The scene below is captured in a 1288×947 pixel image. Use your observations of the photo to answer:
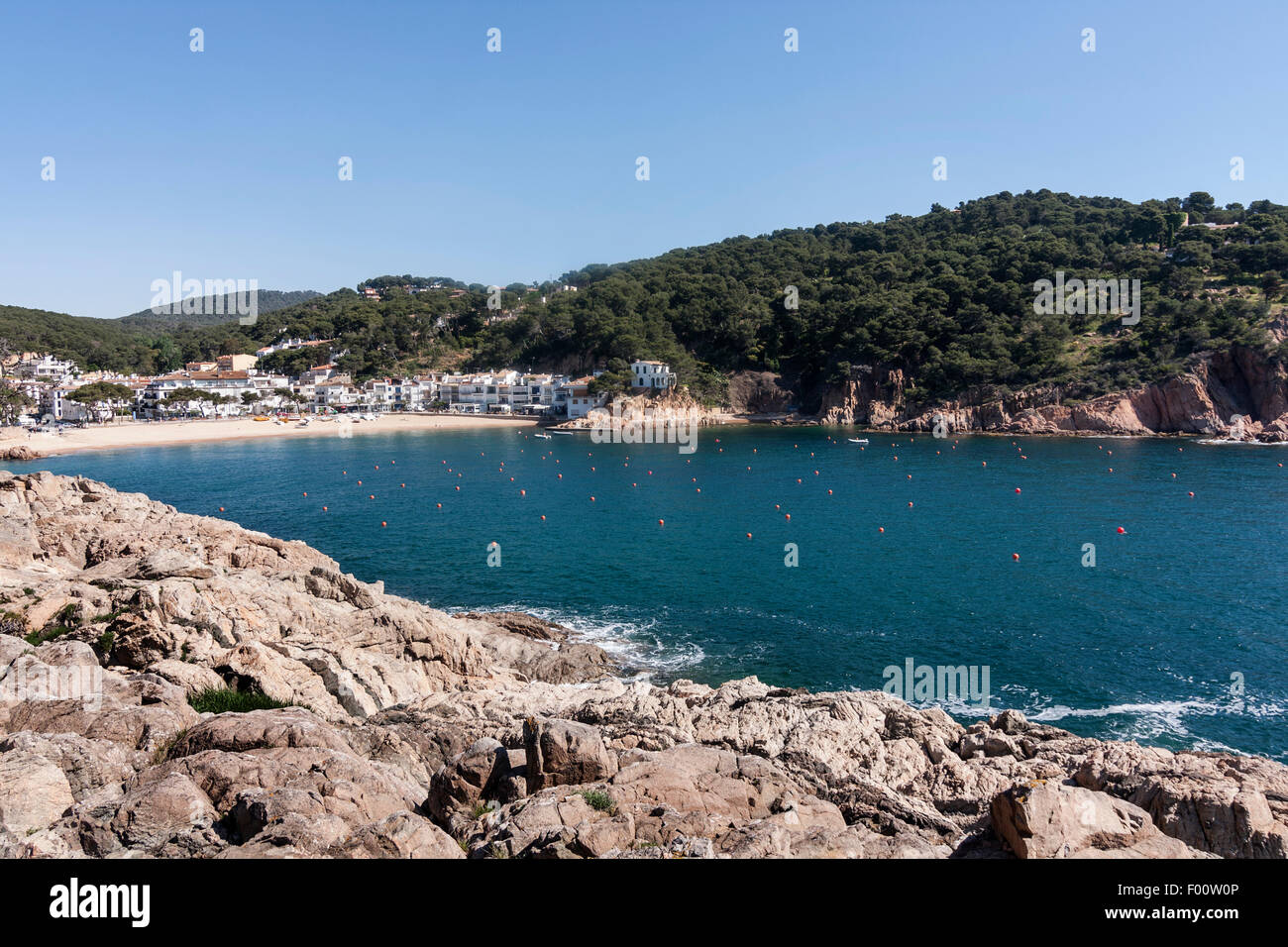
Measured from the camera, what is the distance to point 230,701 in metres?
14.9

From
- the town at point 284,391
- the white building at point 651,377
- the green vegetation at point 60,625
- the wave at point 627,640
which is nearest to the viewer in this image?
the green vegetation at point 60,625

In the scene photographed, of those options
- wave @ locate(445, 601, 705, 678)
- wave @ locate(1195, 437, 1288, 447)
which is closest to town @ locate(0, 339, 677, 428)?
wave @ locate(1195, 437, 1288, 447)

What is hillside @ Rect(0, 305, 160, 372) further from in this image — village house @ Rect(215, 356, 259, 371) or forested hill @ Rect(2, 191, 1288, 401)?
village house @ Rect(215, 356, 259, 371)

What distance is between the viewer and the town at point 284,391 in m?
101

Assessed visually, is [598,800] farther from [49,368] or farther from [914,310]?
[49,368]

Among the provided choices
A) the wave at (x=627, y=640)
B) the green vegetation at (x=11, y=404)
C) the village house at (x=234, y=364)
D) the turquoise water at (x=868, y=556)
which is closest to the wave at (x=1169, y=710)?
the turquoise water at (x=868, y=556)

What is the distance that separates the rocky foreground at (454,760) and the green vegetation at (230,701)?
0.19m

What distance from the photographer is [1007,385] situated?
8762 centimetres

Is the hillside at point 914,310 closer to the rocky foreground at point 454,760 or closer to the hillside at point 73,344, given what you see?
the hillside at point 73,344

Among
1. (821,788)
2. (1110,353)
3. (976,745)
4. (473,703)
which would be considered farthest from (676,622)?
(1110,353)

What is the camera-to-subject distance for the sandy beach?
265 ft

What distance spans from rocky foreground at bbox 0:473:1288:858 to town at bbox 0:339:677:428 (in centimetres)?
8223
